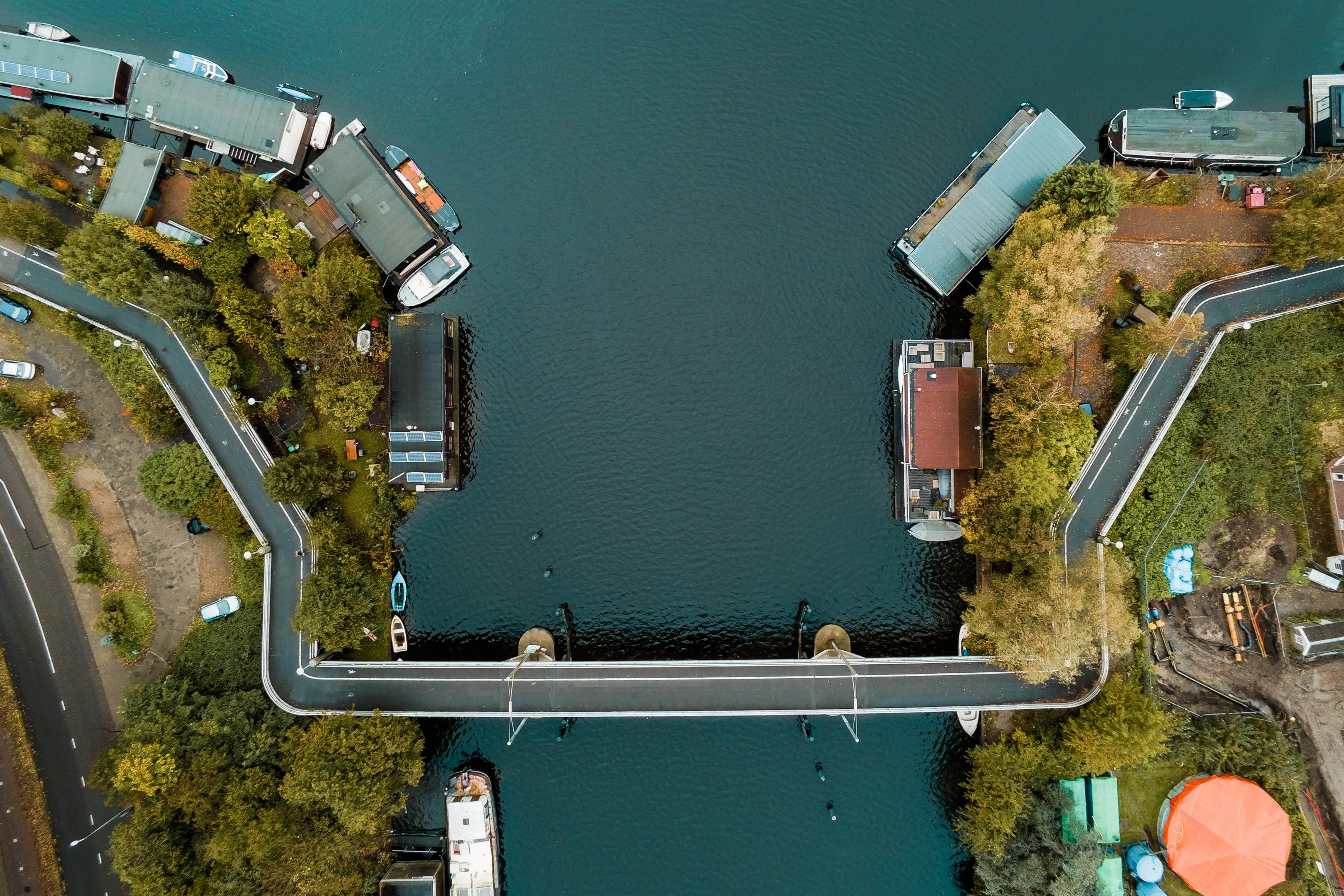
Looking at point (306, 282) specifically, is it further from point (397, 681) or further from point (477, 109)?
point (397, 681)

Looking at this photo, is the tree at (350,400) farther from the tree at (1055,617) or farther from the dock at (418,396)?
the tree at (1055,617)

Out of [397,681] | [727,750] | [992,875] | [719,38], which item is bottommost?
[992,875]

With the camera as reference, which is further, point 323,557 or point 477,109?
point 477,109

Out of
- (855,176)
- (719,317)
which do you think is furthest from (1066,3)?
(719,317)

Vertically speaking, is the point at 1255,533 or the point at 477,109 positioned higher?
the point at 477,109

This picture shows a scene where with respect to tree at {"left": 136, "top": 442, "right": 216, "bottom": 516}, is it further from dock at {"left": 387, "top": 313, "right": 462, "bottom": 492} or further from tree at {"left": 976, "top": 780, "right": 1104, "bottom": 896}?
tree at {"left": 976, "top": 780, "right": 1104, "bottom": 896}

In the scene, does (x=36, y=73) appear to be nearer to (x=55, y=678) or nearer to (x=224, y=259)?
(x=224, y=259)

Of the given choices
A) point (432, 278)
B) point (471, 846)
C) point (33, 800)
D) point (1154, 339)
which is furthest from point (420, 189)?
point (1154, 339)
